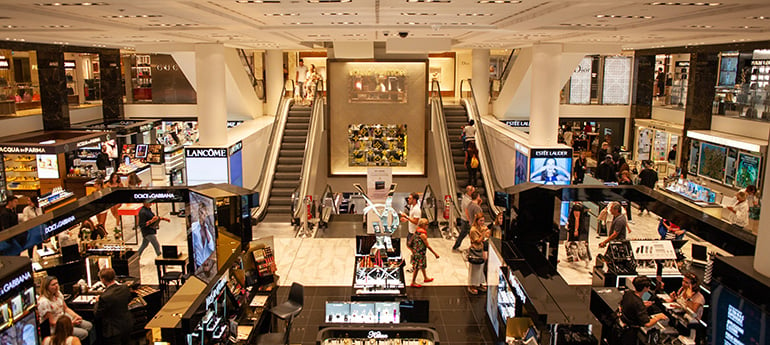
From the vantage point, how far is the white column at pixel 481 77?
19875mm

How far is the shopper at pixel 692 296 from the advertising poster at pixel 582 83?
17.2 meters

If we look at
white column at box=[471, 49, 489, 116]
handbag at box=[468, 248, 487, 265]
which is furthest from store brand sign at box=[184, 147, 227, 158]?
white column at box=[471, 49, 489, 116]

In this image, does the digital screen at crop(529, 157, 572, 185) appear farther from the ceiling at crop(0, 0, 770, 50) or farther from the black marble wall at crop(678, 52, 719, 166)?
the black marble wall at crop(678, 52, 719, 166)

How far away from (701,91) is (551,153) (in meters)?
7.94

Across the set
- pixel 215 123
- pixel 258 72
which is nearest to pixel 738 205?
pixel 215 123

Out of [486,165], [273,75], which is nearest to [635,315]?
[486,165]

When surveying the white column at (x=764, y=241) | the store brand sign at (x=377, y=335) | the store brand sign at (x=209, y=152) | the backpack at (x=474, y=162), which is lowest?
the store brand sign at (x=377, y=335)

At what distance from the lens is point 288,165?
1705 centimetres

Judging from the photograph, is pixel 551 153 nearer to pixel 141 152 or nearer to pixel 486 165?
pixel 486 165

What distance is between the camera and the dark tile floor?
8.29 m

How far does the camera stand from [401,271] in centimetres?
905

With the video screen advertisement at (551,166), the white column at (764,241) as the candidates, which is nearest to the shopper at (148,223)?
the video screen advertisement at (551,166)

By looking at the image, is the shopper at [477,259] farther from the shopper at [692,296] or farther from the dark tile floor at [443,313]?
the shopper at [692,296]

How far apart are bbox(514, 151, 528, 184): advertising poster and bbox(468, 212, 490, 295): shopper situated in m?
3.24
